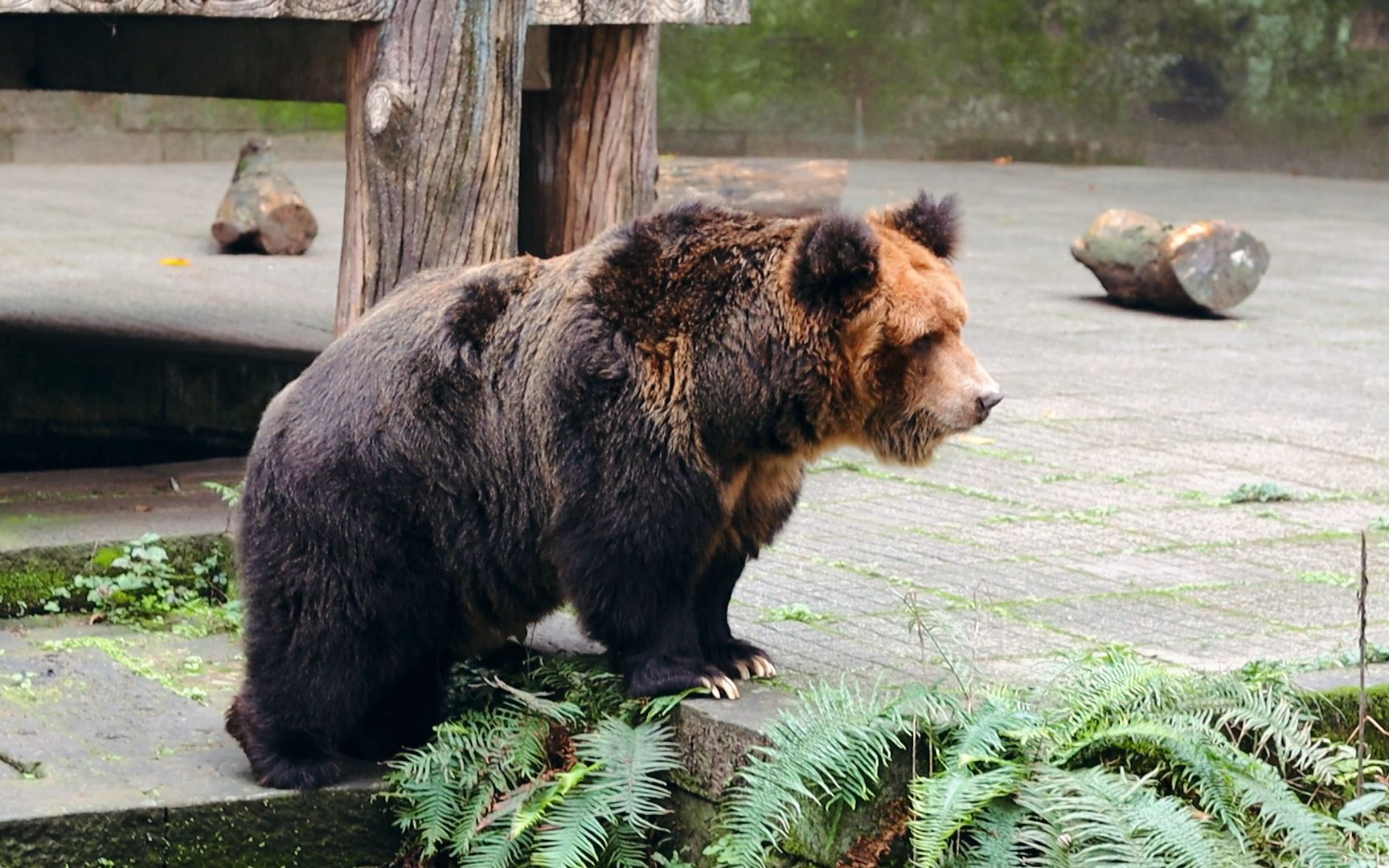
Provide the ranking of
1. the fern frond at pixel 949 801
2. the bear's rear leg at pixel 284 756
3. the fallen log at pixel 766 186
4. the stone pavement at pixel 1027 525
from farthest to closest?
the fallen log at pixel 766 186 < the stone pavement at pixel 1027 525 < the bear's rear leg at pixel 284 756 < the fern frond at pixel 949 801

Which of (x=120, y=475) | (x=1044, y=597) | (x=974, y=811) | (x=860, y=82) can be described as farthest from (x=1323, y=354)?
(x=860, y=82)

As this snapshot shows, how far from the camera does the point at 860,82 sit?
1984 centimetres

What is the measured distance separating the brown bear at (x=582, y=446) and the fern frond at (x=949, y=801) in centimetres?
63

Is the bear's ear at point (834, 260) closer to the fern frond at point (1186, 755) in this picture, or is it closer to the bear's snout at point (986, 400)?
the bear's snout at point (986, 400)

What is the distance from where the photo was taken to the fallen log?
8.82 meters

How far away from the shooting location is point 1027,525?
627 cm

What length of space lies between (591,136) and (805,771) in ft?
10.8

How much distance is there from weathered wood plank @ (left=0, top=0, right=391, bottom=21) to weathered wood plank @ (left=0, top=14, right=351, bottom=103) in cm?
125

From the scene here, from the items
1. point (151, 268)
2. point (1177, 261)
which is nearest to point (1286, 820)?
point (1177, 261)

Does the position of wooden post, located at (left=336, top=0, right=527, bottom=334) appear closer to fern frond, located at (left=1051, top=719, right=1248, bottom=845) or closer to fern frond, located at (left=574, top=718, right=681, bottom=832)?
fern frond, located at (left=574, top=718, right=681, bottom=832)

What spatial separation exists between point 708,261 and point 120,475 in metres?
3.20

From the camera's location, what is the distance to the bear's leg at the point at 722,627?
4.44m

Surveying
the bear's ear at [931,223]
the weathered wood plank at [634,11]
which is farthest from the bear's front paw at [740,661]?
the weathered wood plank at [634,11]

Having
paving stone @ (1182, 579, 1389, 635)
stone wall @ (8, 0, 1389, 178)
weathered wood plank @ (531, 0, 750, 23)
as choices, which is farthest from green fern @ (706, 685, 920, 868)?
stone wall @ (8, 0, 1389, 178)
